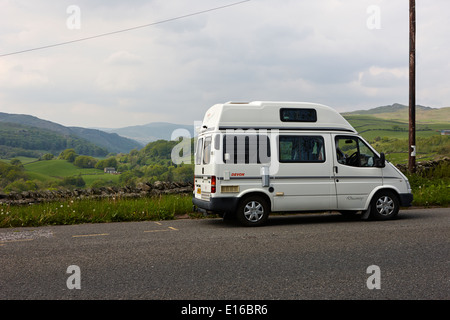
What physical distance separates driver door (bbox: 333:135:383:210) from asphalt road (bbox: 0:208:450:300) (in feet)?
2.63

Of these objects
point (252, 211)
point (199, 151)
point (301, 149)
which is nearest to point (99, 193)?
point (199, 151)

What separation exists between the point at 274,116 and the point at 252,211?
2.25 metres

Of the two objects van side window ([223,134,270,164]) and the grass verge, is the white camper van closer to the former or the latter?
van side window ([223,134,270,164])

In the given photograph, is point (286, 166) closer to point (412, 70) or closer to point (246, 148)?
point (246, 148)

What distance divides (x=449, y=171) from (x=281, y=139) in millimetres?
12358

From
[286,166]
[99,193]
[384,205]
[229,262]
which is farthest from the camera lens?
[99,193]

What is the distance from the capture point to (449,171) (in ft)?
63.2

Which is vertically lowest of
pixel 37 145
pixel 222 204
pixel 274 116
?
pixel 222 204

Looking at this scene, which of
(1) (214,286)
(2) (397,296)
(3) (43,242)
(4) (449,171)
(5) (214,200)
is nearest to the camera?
(2) (397,296)

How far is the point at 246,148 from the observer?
10.0 m

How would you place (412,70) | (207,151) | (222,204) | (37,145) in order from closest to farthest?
(222,204), (207,151), (412,70), (37,145)

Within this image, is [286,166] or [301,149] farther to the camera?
[301,149]
